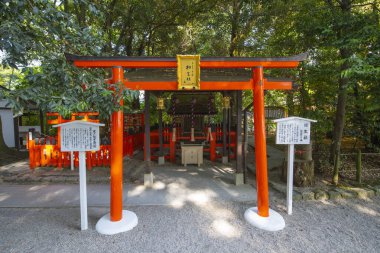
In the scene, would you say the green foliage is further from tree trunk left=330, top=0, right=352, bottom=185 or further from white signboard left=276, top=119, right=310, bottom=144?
white signboard left=276, top=119, right=310, bottom=144

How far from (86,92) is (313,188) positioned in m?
5.68

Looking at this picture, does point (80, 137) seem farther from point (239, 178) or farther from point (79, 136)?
point (239, 178)

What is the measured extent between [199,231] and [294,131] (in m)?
2.69

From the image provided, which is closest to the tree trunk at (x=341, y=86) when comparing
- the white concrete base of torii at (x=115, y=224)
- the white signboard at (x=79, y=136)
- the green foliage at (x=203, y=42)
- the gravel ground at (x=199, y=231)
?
the green foliage at (x=203, y=42)

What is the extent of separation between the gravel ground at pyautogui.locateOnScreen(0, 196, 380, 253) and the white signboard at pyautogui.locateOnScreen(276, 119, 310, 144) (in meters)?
1.54

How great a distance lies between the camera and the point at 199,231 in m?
3.68

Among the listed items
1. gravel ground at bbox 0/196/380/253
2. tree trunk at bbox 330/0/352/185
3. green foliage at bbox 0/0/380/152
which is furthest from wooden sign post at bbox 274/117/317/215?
Result: tree trunk at bbox 330/0/352/185

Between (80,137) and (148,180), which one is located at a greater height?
(80,137)

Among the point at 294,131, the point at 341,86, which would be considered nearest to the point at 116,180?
the point at 294,131

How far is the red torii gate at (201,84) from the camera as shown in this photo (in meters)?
3.83

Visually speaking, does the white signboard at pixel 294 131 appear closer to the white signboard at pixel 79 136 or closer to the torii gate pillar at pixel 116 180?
the torii gate pillar at pixel 116 180

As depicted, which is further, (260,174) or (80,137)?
(260,174)

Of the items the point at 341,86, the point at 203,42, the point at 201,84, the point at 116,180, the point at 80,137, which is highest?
the point at 203,42

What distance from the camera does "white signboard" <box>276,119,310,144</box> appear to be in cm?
415
